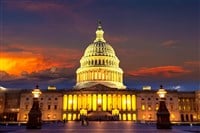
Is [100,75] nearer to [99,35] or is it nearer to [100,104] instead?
[100,104]

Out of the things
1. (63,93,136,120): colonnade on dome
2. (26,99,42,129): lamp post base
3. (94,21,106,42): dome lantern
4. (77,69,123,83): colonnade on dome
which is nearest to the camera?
(26,99,42,129): lamp post base

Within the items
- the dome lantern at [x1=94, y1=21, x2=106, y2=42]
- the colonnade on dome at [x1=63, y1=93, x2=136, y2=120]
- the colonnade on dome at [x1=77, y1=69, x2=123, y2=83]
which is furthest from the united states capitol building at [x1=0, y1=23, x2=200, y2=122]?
the dome lantern at [x1=94, y1=21, x2=106, y2=42]

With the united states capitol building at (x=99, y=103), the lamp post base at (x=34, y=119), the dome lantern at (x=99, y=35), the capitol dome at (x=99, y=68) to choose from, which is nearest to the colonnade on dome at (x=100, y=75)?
the capitol dome at (x=99, y=68)

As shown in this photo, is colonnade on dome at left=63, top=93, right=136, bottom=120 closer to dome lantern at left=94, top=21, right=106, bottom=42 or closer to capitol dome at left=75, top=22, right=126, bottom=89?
capitol dome at left=75, top=22, right=126, bottom=89

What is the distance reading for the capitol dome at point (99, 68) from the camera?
139 meters

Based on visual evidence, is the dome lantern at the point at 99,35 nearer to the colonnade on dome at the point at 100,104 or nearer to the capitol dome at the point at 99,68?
the capitol dome at the point at 99,68

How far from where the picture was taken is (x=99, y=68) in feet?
459

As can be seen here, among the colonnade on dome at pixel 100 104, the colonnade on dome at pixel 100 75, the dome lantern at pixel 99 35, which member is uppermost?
the dome lantern at pixel 99 35

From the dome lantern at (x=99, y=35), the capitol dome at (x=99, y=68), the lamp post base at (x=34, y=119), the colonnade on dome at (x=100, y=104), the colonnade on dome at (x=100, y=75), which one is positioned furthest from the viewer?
the dome lantern at (x=99, y=35)

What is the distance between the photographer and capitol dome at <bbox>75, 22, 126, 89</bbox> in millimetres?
138625

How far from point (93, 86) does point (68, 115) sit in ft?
47.9

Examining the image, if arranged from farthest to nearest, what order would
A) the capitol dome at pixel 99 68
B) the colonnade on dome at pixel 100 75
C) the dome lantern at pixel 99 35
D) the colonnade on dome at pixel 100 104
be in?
the dome lantern at pixel 99 35
the colonnade on dome at pixel 100 75
the capitol dome at pixel 99 68
the colonnade on dome at pixel 100 104

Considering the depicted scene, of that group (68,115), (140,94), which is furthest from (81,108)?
(140,94)

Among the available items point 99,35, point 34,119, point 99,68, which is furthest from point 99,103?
point 34,119
